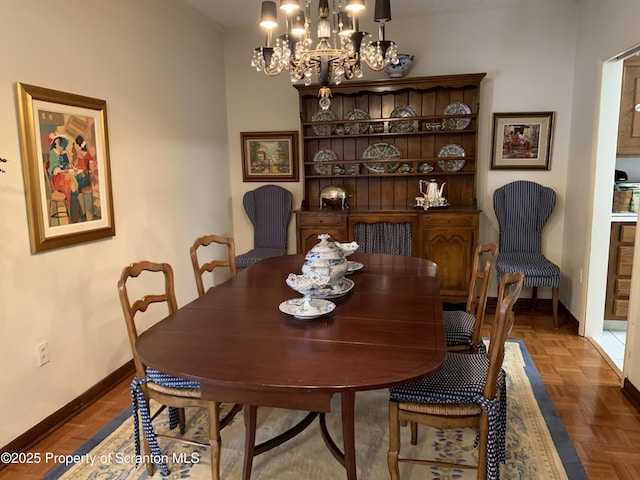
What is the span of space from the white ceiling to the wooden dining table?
8.82 feet

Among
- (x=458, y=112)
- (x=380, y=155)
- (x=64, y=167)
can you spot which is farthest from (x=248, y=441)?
(x=458, y=112)

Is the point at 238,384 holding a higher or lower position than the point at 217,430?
higher

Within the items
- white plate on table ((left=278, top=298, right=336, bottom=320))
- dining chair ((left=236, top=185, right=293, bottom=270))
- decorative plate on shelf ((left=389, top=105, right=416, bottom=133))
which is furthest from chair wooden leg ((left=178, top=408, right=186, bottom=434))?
decorative plate on shelf ((left=389, top=105, right=416, bottom=133))

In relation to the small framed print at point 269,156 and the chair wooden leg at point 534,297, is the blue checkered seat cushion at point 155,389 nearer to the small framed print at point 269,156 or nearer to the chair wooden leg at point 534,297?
the small framed print at point 269,156

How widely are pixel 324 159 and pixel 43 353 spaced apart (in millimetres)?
2929

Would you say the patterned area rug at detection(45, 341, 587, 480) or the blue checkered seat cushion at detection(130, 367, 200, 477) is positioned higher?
the blue checkered seat cushion at detection(130, 367, 200, 477)

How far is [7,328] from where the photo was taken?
86.4 inches

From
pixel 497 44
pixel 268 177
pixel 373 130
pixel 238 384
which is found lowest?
pixel 238 384

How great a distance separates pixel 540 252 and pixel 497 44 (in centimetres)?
189

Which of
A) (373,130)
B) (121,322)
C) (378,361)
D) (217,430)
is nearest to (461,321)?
(378,361)

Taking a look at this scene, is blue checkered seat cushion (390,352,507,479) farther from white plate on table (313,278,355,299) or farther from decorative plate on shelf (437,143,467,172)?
decorative plate on shelf (437,143,467,172)

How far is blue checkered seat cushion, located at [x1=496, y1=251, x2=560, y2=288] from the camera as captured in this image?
Answer: 3611 mm

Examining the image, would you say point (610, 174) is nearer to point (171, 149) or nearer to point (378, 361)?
point (378, 361)

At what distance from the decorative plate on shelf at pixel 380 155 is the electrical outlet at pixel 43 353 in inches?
120
